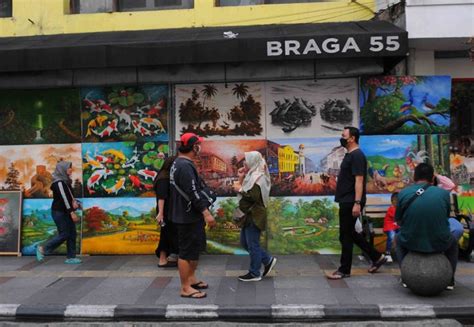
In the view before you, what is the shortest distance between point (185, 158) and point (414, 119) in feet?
13.4

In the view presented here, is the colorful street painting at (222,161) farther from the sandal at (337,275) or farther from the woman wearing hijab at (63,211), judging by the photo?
the sandal at (337,275)

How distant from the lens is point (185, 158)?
5996 mm

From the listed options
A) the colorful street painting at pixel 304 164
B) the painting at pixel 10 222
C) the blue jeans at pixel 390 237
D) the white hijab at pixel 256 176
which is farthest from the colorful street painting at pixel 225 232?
the painting at pixel 10 222

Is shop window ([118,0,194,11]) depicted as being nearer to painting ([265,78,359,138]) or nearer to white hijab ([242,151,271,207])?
painting ([265,78,359,138])

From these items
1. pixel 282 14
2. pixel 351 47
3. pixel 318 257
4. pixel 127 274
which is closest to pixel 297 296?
pixel 318 257

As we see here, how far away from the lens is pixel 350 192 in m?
6.55

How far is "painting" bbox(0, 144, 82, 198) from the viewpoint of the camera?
858 centimetres

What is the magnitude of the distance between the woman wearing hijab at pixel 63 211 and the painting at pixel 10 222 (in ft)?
3.36

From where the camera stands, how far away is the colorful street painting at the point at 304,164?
27.0ft

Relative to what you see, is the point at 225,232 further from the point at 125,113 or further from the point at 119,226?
the point at 125,113

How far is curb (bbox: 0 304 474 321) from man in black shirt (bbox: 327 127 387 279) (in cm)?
119

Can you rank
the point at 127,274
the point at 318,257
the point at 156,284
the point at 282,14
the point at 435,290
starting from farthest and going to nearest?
the point at 282,14, the point at 318,257, the point at 127,274, the point at 156,284, the point at 435,290

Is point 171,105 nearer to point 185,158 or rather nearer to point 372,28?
point 185,158

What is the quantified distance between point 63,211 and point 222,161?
2634 mm
